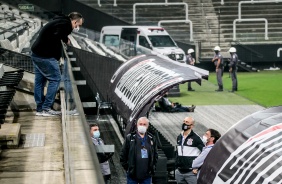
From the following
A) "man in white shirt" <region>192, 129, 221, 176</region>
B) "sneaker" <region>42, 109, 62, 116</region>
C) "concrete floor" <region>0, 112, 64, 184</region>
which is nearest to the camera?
"concrete floor" <region>0, 112, 64, 184</region>

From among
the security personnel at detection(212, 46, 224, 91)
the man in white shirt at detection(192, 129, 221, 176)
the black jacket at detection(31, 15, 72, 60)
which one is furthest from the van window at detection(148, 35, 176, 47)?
the black jacket at detection(31, 15, 72, 60)

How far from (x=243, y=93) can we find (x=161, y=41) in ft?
25.9

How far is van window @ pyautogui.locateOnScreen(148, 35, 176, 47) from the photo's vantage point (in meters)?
37.4

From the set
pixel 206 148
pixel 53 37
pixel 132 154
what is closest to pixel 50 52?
pixel 53 37

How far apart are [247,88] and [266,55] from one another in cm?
980

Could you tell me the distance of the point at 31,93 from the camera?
13.5m

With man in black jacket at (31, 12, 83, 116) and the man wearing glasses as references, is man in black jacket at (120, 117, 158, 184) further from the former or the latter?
man in black jacket at (31, 12, 83, 116)

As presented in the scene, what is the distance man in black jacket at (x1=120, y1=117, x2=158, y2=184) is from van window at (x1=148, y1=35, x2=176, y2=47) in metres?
25.8

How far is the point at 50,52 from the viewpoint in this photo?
11211 mm

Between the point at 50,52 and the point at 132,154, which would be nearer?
the point at 50,52

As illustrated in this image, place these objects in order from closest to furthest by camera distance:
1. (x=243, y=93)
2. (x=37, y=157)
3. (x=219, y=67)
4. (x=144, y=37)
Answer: (x=37, y=157) < (x=243, y=93) < (x=219, y=67) < (x=144, y=37)

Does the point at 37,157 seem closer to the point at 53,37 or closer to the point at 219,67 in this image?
the point at 53,37

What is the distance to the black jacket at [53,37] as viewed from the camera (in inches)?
429

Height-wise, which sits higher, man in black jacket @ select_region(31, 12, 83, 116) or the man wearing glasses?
man in black jacket @ select_region(31, 12, 83, 116)
